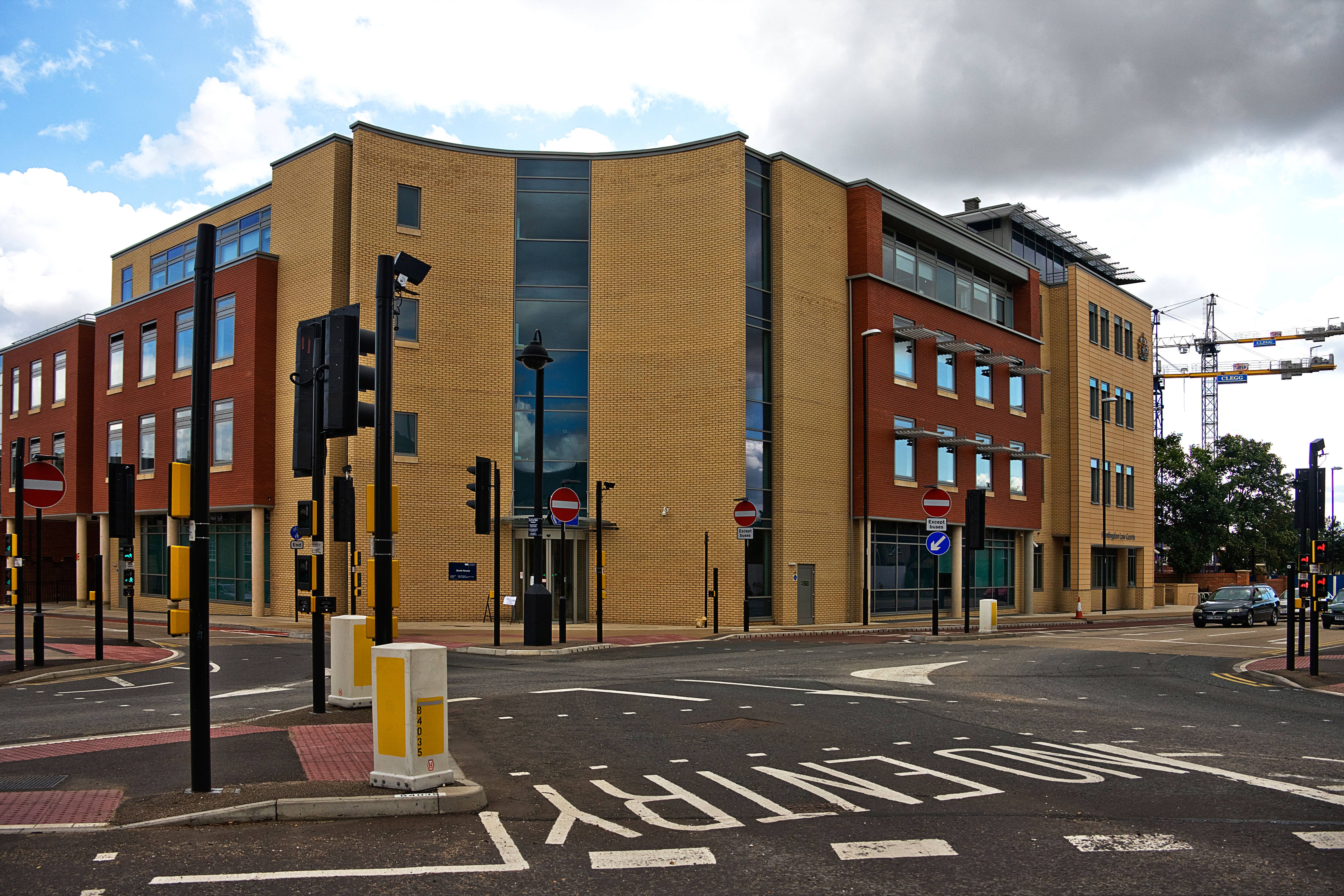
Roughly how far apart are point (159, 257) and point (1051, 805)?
47295 mm

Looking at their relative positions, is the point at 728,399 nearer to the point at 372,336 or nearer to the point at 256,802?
the point at 372,336

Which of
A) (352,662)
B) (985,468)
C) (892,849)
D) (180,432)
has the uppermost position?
(180,432)

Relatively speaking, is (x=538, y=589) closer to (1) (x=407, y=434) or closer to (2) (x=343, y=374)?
(1) (x=407, y=434)

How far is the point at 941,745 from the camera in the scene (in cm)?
1062

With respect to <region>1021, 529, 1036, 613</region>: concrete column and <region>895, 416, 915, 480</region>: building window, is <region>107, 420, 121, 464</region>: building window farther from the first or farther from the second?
<region>1021, 529, 1036, 613</region>: concrete column

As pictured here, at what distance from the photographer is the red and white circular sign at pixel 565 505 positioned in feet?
78.6

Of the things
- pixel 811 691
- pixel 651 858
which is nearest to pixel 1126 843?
pixel 651 858

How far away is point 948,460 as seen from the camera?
44844 mm

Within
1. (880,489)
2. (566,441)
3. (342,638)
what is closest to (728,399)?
(566,441)

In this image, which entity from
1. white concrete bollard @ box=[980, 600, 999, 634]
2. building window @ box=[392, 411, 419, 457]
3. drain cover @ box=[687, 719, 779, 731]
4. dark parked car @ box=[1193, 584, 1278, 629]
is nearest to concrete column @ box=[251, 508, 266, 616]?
building window @ box=[392, 411, 419, 457]

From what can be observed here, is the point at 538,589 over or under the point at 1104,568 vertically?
over

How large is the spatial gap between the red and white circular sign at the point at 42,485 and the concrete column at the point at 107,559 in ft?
97.1

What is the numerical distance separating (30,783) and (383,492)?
356cm

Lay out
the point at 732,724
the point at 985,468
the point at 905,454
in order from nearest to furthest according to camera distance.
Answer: the point at 732,724, the point at 905,454, the point at 985,468
